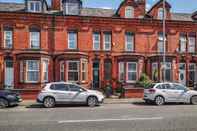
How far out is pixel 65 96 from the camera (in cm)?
2247

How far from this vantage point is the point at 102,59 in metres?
35.9

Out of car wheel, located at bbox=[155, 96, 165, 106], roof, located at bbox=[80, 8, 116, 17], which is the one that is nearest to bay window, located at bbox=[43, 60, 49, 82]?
roof, located at bbox=[80, 8, 116, 17]

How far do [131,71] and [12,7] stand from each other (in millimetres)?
14024

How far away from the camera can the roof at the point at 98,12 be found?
37156mm

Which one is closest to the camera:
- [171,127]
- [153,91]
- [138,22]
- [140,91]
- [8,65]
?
[171,127]

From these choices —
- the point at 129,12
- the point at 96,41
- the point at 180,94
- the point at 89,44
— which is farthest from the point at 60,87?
the point at 129,12

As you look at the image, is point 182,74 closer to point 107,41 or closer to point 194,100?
point 107,41

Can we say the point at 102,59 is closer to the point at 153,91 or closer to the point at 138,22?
the point at 138,22

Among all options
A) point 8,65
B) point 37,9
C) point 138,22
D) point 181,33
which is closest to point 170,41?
point 181,33

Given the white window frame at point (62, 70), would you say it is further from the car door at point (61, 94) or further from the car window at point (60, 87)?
the car door at point (61, 94)

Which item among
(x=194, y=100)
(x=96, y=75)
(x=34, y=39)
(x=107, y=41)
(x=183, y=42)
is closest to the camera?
(x=194, y=100)

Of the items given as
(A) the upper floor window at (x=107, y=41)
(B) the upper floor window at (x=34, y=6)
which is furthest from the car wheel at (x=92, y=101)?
(B) the upper floor window at (x=34, y=6)

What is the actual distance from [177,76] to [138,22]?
7.20 m

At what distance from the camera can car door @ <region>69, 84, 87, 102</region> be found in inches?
887
